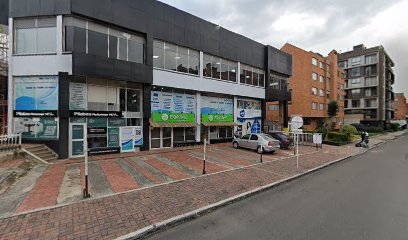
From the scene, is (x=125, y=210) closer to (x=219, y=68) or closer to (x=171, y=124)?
(x=171, y=124)

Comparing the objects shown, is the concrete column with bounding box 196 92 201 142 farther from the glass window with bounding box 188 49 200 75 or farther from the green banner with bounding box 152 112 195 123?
the glass window with bounding box 188 49 200 75

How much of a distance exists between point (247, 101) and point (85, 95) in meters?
16.7

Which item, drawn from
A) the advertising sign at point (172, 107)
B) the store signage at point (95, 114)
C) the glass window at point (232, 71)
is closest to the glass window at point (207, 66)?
the advertising sign at point (172, 107)

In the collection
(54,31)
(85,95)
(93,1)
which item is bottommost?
(85,95)

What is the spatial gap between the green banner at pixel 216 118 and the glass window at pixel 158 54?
242 inches

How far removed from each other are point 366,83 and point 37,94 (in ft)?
229

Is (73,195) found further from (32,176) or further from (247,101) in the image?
(247,101)

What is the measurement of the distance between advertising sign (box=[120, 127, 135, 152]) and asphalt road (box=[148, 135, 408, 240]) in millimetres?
10532

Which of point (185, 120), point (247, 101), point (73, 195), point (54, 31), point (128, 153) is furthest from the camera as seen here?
point (247, 101)

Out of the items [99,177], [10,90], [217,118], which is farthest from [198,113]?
[10,90]

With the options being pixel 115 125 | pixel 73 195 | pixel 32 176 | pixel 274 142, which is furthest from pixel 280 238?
pixel 115 125

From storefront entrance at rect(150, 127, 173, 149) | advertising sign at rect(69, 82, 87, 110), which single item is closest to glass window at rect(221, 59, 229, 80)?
storefront entrance at rect(150, 127, 173, 149)

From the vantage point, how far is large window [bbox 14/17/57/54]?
12516mm

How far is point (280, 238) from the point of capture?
13.9ft
